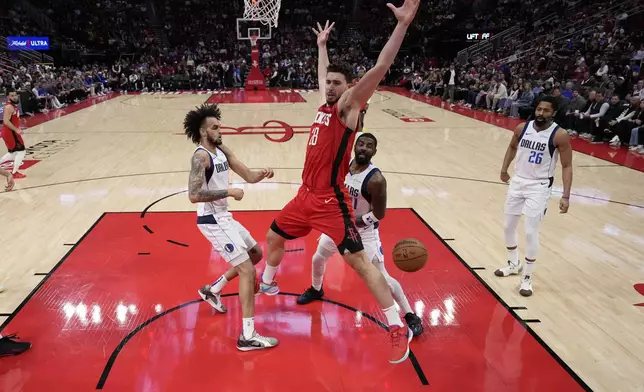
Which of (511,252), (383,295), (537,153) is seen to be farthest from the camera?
(511,252)

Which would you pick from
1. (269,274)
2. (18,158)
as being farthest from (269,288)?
(18,158)

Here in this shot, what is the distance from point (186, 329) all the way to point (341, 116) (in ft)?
7.10

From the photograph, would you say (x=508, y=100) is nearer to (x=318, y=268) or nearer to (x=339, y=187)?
(x=318, y=268)

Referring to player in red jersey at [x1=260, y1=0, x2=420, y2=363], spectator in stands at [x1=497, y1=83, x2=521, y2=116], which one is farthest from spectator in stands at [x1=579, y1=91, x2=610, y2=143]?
player in red jersey at [x1=260, y1=0, x2=420, y2=363]

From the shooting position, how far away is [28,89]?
17.0m

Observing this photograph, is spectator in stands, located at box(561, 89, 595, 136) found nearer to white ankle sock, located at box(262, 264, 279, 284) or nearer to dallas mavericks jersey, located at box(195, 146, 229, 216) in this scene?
white ankle sock, located at box(262, 264, 279, 284)

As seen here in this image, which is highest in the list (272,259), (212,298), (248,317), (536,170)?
(536,170)

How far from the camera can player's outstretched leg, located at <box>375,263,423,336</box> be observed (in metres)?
3.95

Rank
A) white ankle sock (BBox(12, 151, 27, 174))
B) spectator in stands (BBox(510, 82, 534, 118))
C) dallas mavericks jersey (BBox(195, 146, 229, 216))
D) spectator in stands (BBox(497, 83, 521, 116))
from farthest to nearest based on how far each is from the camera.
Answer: spectator in stands (BBox(497, 83, 521, 116))
spectator in stands (BBox(510, 82, 534, 118))
white ankle sock (BBox(12, 151, 27, 174))
dallas mavericks jersey (BBox(195, 146, 229, 216))

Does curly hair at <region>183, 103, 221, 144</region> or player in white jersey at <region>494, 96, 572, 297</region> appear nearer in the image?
curly hair at <region>183, 103, 221, 144</region>

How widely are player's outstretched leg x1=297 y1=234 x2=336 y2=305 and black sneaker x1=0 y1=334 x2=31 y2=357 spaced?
2.20m

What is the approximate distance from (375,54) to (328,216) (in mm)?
30714

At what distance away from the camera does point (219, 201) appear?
3941 millimetres

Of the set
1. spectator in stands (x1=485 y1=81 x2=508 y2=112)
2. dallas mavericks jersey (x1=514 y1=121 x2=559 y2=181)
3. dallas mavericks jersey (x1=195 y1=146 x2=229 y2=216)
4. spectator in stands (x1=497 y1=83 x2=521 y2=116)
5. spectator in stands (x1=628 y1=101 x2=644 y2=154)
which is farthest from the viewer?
spectator in stands (x1=485 y1=81 x2=508 y2=112)
